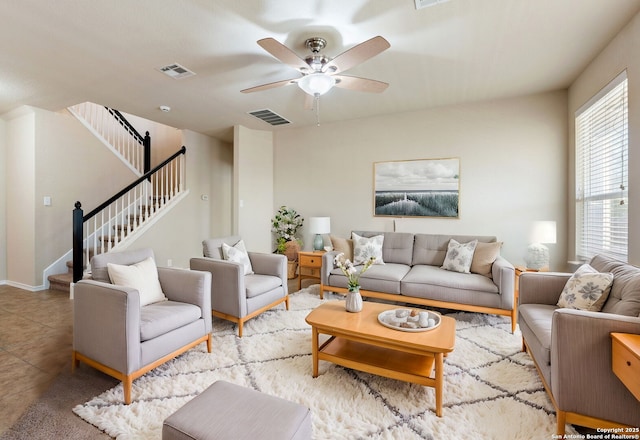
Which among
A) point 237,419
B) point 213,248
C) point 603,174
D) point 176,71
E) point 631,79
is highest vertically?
point 176,71

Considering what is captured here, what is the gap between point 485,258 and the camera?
11.1ft

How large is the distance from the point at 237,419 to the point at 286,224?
4312 millimetres

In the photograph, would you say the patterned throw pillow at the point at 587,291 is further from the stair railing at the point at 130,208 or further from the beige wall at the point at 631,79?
the stair railing at the point at 130,208

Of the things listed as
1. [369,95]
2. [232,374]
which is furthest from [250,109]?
[232,374]

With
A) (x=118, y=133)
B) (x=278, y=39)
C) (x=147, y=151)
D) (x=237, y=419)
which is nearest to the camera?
(x=237, y=419)

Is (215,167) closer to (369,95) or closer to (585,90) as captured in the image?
(369,95)

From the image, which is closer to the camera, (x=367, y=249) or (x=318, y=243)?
(x=367, y=249)

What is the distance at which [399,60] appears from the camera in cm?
295

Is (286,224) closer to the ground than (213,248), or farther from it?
farther from it

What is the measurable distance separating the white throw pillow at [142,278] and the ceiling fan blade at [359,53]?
2236 mm

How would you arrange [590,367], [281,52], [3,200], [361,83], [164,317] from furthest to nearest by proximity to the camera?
[3,200], [361,83], [281,52], [164,317], [590,367]

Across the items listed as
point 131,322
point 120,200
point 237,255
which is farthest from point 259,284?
point 120,200

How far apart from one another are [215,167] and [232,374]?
189 inches

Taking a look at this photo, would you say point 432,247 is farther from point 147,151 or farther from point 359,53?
point 147,151
